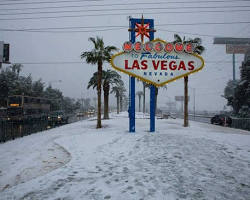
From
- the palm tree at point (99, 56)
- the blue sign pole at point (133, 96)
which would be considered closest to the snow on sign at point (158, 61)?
the blue sign pole at point (133, 96)

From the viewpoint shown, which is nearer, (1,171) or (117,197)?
(117,197)

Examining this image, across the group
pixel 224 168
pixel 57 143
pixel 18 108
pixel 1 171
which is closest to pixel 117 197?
pixel 224 168

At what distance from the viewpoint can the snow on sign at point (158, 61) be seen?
12297mm

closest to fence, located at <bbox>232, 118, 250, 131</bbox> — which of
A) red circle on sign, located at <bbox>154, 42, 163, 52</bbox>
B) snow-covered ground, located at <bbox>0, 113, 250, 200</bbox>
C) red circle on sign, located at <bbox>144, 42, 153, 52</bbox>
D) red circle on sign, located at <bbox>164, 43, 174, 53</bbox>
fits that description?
snow-covered ground, located at <bbox>0, 113, 250, 200</bbox>

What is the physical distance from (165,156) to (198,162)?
1.31m

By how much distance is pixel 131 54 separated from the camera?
12422mm

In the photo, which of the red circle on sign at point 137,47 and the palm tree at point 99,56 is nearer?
the red circle on sign at point 137,47

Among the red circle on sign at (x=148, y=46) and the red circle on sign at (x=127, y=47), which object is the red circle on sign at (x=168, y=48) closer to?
the red circle on sign at (x=148, y=46)

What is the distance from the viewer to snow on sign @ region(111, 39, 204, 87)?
12297mm

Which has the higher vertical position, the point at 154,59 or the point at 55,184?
the point at 154,59

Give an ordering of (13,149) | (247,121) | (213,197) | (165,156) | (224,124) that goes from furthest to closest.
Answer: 1. (224,124)
2. (247,121)
3. (13,149)
4. (165,156)
5. (213,197)

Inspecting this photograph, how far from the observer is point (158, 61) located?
12.4 metres

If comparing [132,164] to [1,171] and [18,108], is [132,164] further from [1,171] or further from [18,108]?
[18,108]

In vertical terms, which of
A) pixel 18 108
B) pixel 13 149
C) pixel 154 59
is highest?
pixel 154 59
